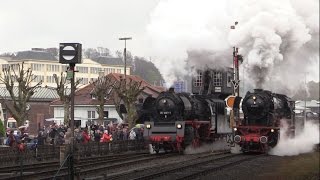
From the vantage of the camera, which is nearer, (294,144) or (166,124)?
(166,124)

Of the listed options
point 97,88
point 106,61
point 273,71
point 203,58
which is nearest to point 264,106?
point 273,71

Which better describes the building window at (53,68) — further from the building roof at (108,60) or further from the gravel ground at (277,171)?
the gravel ground at (277,171)

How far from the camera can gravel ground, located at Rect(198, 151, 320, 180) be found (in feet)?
46.6

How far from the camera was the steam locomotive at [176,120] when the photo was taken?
2875 centimetres

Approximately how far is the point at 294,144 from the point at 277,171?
15094 millimetres

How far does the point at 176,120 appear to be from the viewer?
29.2 metres

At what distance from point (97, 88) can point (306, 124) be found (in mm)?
24554

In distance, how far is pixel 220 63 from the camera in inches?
1388

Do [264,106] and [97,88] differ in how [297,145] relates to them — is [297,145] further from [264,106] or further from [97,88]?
[97,88]

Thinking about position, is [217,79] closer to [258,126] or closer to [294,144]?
[294,144]

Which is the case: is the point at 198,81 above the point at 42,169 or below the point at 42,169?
above

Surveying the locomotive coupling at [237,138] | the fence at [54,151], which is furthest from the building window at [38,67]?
the locomotive coupling at [237,138]

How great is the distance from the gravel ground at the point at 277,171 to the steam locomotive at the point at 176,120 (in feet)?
17.0

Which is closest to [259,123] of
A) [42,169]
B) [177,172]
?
[177,172]
